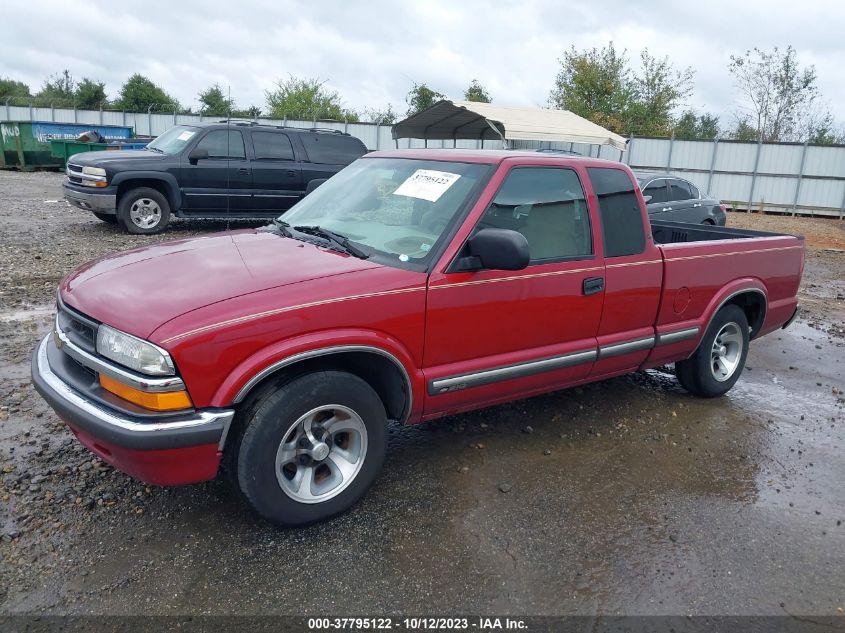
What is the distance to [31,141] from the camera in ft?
80.0

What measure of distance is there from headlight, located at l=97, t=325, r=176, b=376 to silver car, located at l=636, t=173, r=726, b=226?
10.1m

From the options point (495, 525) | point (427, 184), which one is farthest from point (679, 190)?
point (495, 525)

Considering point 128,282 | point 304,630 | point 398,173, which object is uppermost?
point 398,173

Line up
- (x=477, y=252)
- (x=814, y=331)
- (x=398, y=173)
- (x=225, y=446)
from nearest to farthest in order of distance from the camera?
(x=225, y=446)
(x=477, y=252)
(x=398, y=173)
(x=814, y=331)

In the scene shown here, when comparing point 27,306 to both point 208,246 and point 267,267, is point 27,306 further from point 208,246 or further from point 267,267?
point 267,267

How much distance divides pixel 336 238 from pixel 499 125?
13433mm

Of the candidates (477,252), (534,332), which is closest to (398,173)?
(477,252)

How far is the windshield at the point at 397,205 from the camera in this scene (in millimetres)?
3600

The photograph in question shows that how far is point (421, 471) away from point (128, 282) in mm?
1883

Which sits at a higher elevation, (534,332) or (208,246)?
(208,246)

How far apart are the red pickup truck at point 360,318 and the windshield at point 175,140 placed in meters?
7.66

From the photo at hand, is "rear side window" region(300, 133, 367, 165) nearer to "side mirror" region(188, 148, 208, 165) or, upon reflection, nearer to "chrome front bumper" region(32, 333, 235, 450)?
"side mirror" region(188, 148, 208, 165)

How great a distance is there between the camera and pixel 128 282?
10.4 feet

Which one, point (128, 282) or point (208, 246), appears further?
point (208, 246)
